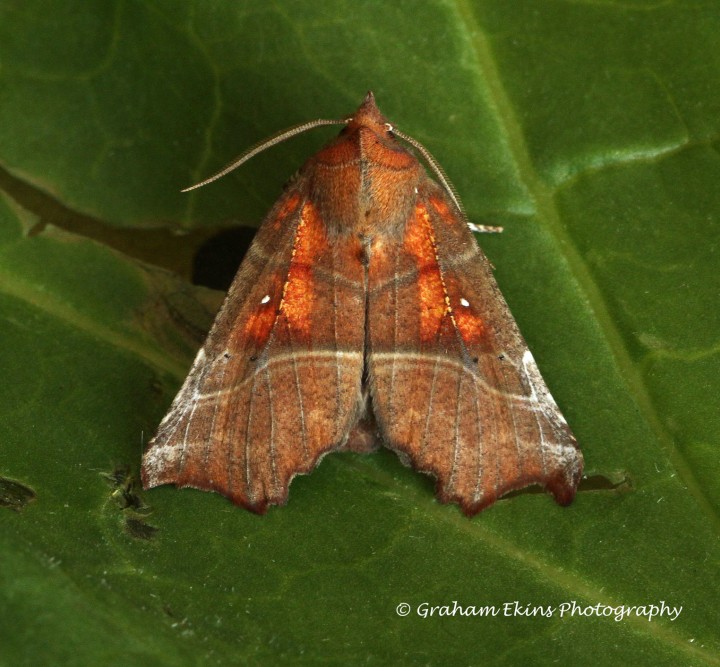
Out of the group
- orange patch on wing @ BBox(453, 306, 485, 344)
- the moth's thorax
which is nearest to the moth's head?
the moth's thorax

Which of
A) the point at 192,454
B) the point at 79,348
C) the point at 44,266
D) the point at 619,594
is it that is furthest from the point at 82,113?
the point at 619,594

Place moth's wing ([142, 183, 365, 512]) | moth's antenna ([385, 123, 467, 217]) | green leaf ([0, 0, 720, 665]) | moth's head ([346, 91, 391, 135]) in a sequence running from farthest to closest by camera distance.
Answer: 1. moth's antenna ([385, 123, 467, 217])
2. moth's head ([346, 91, 391, 135])
3. moth's wing ([142, 183, 365, 512])
4. green leaf ([0, 0, 720, 665])

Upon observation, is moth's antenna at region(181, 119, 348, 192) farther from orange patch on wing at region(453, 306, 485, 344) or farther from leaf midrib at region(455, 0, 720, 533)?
orange patch on wing at region(453, 306, 485, 344)

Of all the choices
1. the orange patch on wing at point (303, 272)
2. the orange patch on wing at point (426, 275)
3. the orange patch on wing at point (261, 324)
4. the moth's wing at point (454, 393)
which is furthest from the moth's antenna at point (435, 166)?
the orange patch on wing at point (261, 324)

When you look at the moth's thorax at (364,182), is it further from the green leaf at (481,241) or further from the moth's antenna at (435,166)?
the green leaf at (481,241)

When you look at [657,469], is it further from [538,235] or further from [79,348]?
[79,348]

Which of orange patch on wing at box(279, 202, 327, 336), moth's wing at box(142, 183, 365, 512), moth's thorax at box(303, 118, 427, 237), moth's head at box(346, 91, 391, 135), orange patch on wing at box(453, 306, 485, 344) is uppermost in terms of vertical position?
moth's head at box(346, 91, 391, 135)

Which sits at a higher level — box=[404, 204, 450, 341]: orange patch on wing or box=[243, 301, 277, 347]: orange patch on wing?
box=[404, 204, 450, 341]: orange patch on wing
